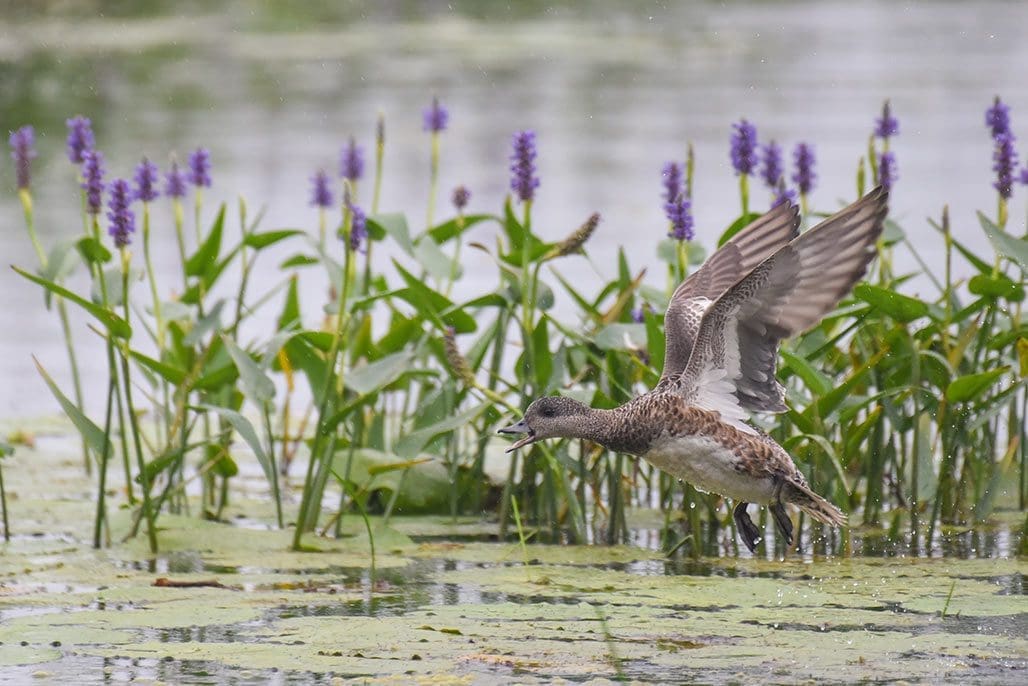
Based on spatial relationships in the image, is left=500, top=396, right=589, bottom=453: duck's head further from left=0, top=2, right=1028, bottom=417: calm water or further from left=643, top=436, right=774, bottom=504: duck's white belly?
left=0, top=2, right=1028, bottom=417: calm water

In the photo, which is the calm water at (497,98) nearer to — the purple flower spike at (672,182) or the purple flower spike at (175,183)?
the purple flower spike at (175,183)

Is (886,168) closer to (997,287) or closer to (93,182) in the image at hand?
(997,287)

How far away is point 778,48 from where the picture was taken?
2834cm

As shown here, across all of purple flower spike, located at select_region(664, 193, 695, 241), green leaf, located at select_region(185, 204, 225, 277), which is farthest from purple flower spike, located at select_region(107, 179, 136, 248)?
purple flower spike, located at select_region(664, 193, 695, 241)

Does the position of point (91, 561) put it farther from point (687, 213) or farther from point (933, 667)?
point (933, 667)

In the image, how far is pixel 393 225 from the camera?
617 cm

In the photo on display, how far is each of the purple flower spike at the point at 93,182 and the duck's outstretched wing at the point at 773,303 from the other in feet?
6.59

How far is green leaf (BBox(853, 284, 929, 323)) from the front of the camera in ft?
18.4

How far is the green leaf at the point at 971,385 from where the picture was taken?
565 cm

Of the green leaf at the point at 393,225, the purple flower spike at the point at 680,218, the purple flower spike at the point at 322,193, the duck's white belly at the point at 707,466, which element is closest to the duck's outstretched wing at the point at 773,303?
the duck's white belly at the point at 707,466

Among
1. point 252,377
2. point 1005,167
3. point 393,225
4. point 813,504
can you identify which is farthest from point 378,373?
point 1005,167

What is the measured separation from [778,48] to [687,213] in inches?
920

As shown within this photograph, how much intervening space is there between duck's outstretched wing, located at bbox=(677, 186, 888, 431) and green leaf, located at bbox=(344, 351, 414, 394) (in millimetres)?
1111

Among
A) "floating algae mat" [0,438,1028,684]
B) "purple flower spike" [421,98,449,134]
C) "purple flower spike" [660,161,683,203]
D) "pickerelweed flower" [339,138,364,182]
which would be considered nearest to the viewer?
"floating algae mat" [0,438,1028,684]
